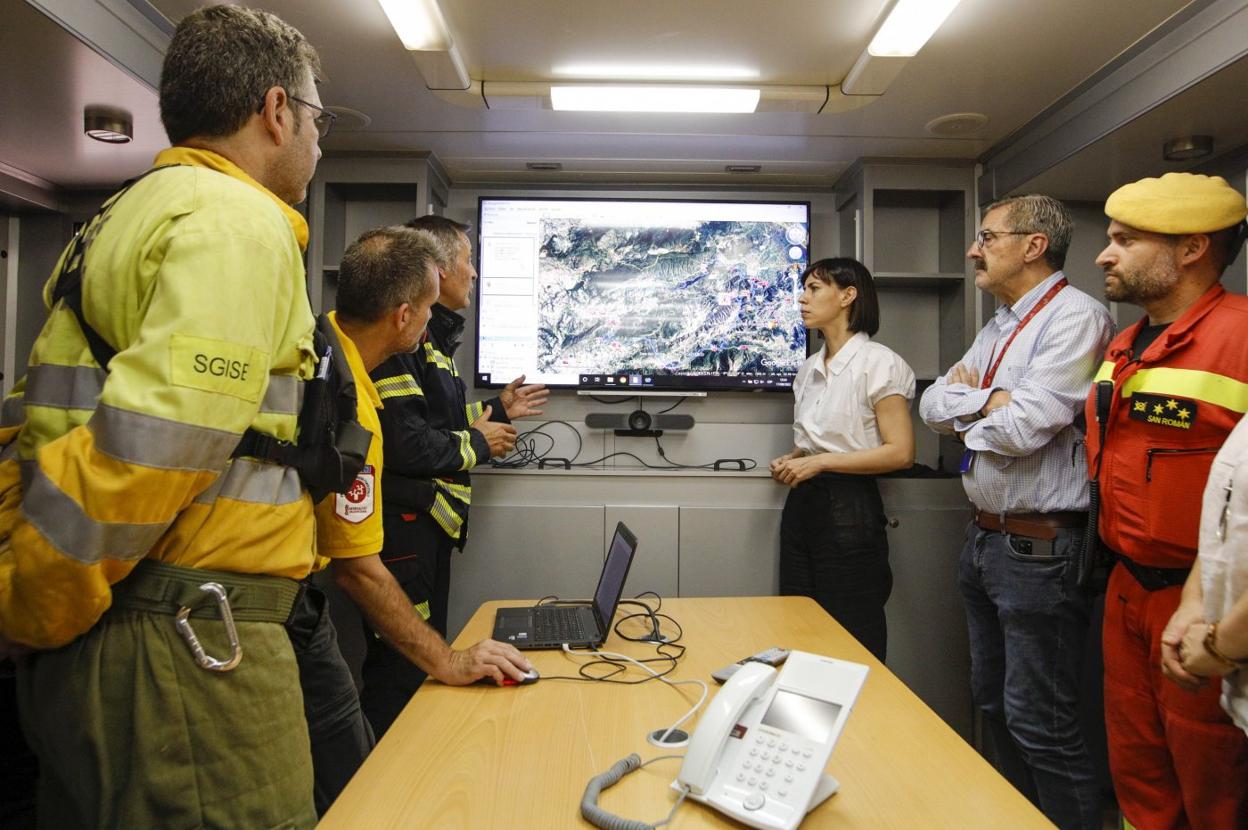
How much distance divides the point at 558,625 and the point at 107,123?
7.83ft

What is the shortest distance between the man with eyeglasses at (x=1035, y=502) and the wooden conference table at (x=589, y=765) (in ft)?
2.83

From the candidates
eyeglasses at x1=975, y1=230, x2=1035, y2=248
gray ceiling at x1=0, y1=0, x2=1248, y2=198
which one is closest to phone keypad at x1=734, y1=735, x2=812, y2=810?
eyeglasses at x1=975, y1=230, x2=1035, y2=248

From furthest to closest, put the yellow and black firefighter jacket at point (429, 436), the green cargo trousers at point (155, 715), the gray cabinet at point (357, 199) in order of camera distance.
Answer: the gray cabinet at point (357, 199)
the yellow and black firefighter jacket at point (429, 436)
the green cargo trousers at point (155, 715)

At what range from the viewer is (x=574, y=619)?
190cm

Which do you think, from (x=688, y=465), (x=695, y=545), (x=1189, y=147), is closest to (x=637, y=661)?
(x=695, y=545)

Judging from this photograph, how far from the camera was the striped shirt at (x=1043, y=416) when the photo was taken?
208 cm

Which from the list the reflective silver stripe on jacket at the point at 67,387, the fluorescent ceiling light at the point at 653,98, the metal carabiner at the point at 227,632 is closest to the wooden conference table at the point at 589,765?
the metal carabiner at the point at 227,632

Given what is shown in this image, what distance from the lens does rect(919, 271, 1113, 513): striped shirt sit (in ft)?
6.84

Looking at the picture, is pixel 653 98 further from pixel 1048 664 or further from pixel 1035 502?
pixel 1048 664

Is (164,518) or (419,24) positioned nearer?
(164,518)

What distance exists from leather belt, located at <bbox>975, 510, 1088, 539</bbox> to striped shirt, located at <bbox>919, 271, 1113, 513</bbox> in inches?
0.9

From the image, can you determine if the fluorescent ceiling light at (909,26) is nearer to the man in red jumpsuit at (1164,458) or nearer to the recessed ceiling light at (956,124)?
the recessed ceiling light at (956,124)

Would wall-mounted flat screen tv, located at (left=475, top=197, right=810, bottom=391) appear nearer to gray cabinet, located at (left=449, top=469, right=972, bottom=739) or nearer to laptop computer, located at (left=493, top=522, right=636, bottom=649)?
gray cabinet, located at (left=449, top=469, right=972, bottom=739)

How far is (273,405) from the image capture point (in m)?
1.10
